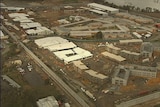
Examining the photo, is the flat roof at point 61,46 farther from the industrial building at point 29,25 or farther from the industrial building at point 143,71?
the industrial building at point 143,71

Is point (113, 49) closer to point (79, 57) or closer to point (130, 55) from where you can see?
point (130, 55)

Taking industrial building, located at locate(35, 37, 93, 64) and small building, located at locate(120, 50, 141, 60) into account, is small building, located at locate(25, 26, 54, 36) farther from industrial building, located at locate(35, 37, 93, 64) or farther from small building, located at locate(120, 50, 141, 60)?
small building, located at locate(120, 50, 141, 60)

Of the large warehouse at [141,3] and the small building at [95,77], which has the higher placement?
the large warehouse at [141,3]

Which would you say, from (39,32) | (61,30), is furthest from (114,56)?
(39,32)

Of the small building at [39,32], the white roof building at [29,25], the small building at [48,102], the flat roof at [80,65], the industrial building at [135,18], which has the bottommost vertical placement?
the small building at [48,102]

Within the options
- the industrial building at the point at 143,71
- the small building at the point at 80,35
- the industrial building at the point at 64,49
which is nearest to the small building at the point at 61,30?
the small building at the point at 80,35

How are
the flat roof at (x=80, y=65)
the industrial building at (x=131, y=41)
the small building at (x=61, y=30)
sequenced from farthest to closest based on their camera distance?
the small building at (x=61, y=30) < the industrial building at (x=131, y=41) < the flat roof at (x=80, y=65)

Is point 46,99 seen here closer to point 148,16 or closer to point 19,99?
point 19,99
